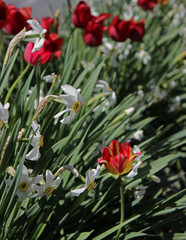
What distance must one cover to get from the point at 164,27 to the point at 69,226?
1.95 metres

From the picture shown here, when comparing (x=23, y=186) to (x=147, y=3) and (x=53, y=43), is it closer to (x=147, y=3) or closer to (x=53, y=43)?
(x=53, y=43)

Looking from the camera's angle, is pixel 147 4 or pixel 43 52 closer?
pixel 43 52

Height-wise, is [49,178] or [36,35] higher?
[36,35]

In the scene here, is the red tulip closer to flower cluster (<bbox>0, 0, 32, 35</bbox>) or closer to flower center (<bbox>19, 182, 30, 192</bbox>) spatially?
flower cluster (<bbox>0, 0, 32, 35</bbox>)

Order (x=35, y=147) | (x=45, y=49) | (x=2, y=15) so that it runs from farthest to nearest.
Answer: (x=2, y=15) → (x=45, y=49) → (x=35, y=147)

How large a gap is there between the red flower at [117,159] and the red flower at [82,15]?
91 centimetres

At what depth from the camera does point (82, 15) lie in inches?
63.0

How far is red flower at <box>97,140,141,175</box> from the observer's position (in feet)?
2.75

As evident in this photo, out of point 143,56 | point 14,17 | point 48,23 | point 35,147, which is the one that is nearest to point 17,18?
point 14,17

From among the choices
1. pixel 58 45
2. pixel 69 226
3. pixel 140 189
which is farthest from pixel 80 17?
pixel 69 226

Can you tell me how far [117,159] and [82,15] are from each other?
1.00m

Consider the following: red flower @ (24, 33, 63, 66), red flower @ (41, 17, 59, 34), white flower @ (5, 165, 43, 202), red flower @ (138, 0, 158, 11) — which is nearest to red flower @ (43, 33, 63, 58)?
red flower @ (24, 33, 63, 66)

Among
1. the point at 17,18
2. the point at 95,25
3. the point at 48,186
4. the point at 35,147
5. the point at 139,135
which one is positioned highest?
the point at 17,18

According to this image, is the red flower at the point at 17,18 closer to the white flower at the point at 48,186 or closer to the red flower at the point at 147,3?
the white flower at the point at 48,186
